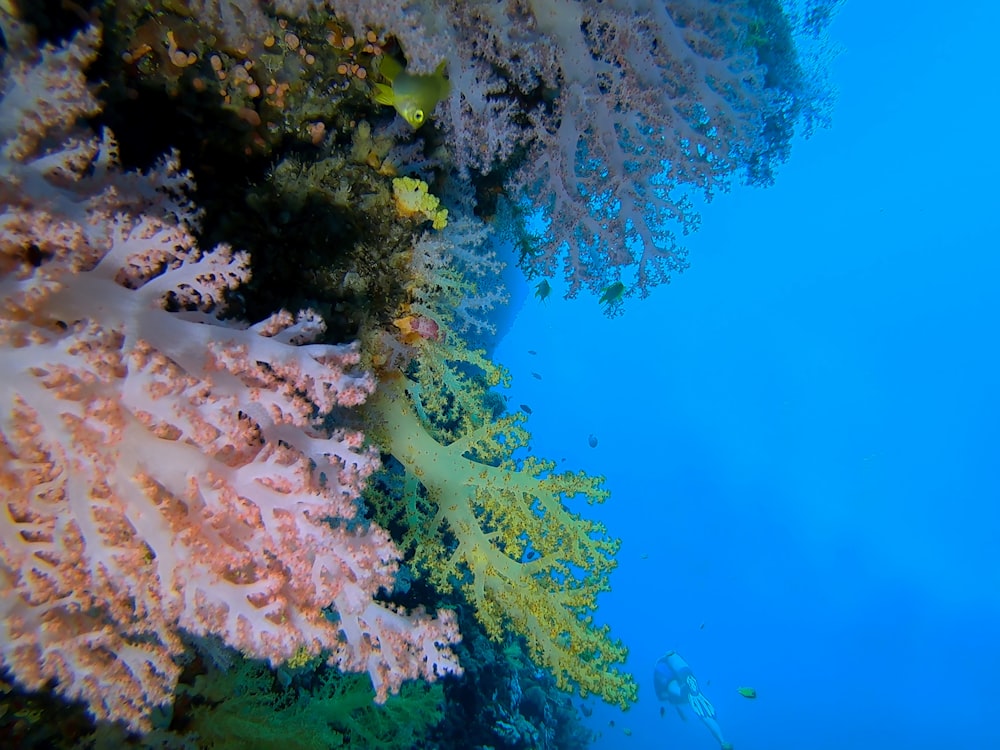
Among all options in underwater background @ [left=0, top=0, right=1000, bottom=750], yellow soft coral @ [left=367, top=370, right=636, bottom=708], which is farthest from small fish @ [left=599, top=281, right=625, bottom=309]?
yellow soft coral @ [left=367, top=370, right=636, bottom=708]

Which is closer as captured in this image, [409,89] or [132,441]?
[132,441]

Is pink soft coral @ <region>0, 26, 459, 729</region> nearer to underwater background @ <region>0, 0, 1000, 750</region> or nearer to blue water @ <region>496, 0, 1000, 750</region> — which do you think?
underwater background @ <region>0, 0, 1000, 750</region>

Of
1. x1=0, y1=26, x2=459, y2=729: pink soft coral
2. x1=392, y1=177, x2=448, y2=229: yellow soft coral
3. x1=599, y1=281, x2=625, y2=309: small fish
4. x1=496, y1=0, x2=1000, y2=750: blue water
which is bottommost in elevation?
x1=0, y1=26, x2=459, y2=729: pink soft coral

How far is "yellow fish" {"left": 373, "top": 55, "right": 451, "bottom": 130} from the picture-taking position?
2648 millimetres

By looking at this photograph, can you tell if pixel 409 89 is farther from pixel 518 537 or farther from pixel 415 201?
pixel 518 537

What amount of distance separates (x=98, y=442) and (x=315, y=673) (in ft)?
12.6

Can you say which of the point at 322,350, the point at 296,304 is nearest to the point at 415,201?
the point at 296,304

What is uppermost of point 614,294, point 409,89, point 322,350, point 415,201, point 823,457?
point 823,457

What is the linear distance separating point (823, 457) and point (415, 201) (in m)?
100

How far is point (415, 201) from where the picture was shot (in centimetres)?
289

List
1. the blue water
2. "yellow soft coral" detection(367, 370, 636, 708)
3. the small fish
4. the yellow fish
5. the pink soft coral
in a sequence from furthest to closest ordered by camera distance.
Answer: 1. the blue water
2. the small fish
3. "yellow soft coral" detection(367, 370, 636, 708)
4. the yellow fish
5. the pink soft coral

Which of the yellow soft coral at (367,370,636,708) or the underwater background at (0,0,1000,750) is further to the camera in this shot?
the yellow soft coral at (367,370,636,708)

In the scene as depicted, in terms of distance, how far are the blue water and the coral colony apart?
54.0 metres

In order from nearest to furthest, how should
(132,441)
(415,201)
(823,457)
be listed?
1. (132,441)
2. (415,201)
3. (823,457)
